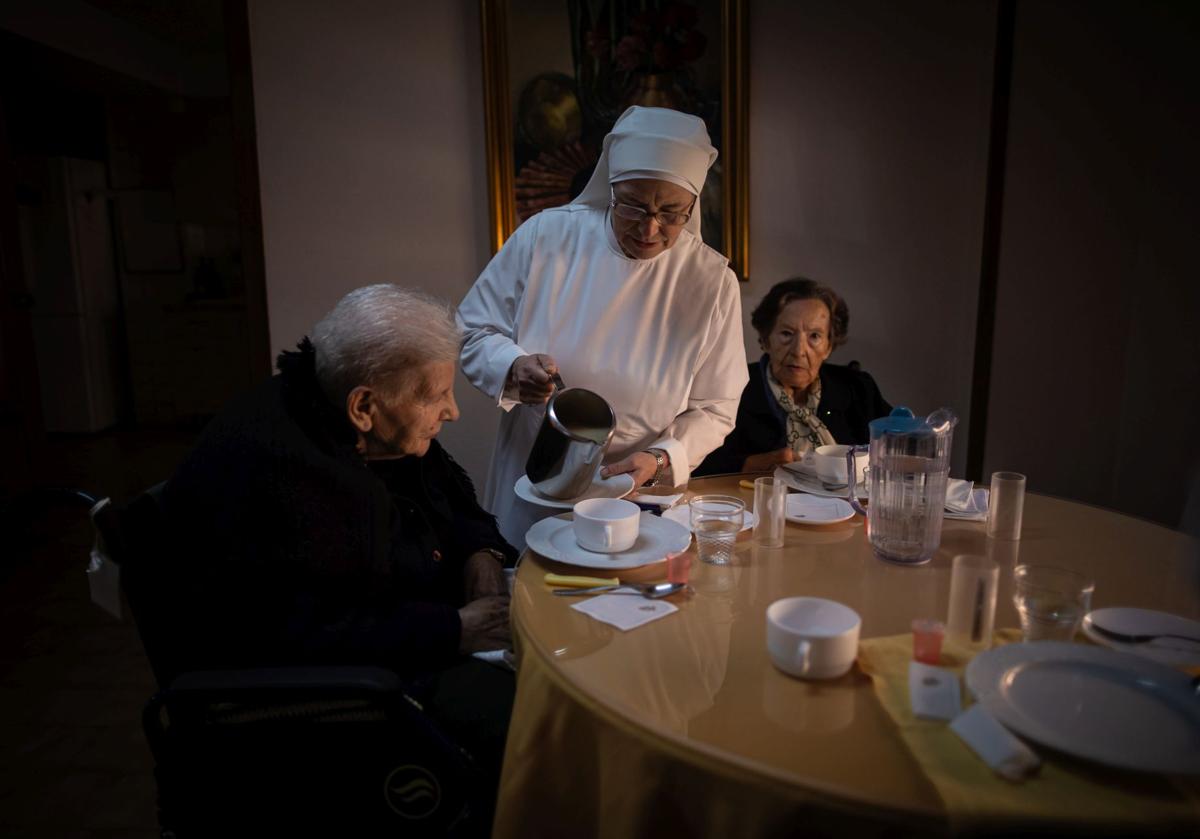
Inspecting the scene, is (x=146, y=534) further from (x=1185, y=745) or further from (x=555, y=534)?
(x=1185, y=745)

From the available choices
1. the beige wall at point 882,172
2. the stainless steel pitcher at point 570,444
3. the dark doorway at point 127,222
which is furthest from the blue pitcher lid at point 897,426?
the dark doorway at point 127,222

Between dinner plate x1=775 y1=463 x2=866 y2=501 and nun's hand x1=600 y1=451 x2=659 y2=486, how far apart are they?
275 millimetres

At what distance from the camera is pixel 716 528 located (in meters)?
1.36

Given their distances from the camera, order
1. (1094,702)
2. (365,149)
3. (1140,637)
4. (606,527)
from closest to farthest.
→ (1094,702), (1140,637), (606,527), (365,149)

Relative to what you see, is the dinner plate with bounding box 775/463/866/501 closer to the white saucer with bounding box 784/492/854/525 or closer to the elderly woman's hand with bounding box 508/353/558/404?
the white saucer with bounding box 784/492/854/525

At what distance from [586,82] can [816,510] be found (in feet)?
6.86

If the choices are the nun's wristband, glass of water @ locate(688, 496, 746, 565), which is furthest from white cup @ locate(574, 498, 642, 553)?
the nun's wristband

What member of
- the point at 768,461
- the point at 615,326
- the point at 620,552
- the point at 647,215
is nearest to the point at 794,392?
the point at 768,461

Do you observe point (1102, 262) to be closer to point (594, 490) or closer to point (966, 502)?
point (966, 502)

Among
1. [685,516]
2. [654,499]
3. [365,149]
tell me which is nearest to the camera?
[685,516]

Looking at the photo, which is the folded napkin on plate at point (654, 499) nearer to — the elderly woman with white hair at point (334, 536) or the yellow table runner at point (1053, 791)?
the elderly woman with white hair at point (334, 536)

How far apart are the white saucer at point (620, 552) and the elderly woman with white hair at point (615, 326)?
1.72 ft

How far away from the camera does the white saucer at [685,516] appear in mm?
1462

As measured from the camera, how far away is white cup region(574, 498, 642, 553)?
130cm
